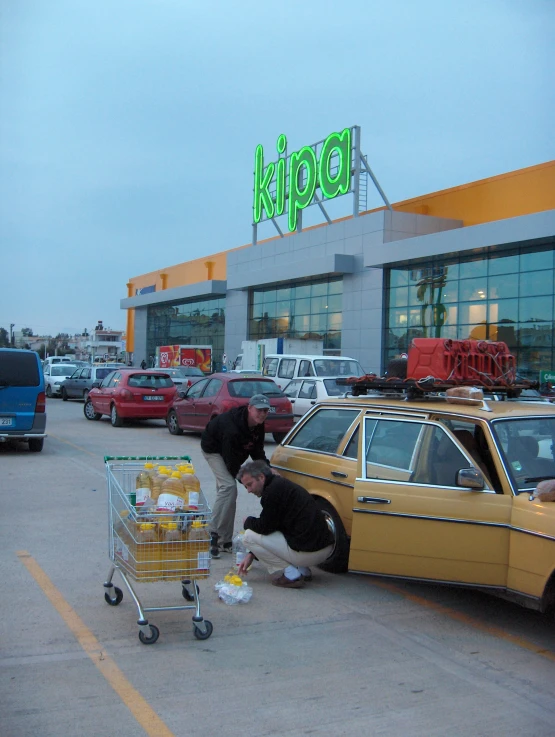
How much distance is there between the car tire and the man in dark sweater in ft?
29.7

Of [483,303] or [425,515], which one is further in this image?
[483,303]

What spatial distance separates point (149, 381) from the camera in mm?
19469

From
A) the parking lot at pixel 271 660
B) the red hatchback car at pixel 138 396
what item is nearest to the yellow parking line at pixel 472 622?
the parking lot at pixel 271 660

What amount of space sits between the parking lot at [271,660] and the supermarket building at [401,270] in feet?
68.2

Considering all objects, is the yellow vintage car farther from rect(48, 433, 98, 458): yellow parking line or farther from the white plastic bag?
rect(48, 433, 98, 458): yellow parking line

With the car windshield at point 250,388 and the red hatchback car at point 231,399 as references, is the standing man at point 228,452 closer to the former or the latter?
the red hatchback car at point 231,399

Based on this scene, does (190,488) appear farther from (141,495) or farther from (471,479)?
(471,479)

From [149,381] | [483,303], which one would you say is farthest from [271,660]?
[483,303]

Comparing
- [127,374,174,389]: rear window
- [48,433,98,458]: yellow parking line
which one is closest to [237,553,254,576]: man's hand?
[48,433,98,458]: yellow parking line

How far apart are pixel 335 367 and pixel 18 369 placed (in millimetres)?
9499

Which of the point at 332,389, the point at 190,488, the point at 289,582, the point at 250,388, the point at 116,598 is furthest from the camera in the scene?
the point at 332,389

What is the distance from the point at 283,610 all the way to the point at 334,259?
90.8ft

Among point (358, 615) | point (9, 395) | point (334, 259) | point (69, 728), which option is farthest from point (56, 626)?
point (334, 259)

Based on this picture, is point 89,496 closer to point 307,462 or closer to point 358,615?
point 307,462
